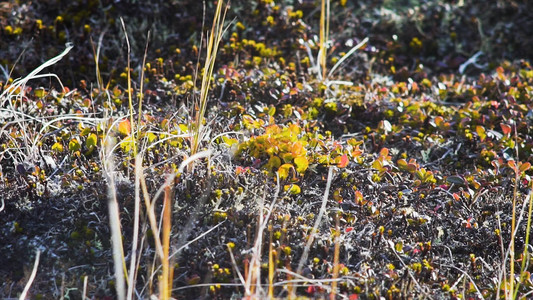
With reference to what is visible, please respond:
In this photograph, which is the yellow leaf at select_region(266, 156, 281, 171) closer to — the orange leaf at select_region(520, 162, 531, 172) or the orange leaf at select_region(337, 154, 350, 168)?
the orange leaf at select_region(337, 154, 350, 168)

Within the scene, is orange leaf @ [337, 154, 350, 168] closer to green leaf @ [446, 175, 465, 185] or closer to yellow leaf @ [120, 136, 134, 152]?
green leaf @ [446, 175, 465, 185]

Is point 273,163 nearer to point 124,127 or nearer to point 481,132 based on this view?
point 124,127

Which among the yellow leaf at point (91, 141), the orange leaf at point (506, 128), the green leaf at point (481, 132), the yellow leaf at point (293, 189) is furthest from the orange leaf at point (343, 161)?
the yellow leaf at point (91, 141)

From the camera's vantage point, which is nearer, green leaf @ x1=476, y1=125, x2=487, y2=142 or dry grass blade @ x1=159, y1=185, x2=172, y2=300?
dry grass blade @ x1=159, y1=185, x2=172, y2=300

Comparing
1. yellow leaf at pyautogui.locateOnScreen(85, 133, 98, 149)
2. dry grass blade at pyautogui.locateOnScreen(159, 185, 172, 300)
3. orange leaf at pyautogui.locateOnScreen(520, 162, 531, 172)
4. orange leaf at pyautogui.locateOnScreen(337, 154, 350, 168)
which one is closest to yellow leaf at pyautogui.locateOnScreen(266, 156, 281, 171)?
orange leaf at pyautogui.locateOnScreen(337, 154, 350, 168)

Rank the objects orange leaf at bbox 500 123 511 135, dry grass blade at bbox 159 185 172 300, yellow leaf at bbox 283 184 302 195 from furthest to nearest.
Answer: orange leaf at bbox 500 123 511 135
yellow leaf at bbox 283 184 302 195
dry grass blade at bbox 159 185 172 300

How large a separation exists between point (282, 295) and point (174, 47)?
243 cm

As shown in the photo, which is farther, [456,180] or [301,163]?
[456,180]

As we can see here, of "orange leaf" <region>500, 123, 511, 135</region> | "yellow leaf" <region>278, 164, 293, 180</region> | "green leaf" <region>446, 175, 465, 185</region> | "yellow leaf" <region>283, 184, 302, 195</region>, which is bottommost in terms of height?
"green leaf" <region>446, 175, 465, 185</region>

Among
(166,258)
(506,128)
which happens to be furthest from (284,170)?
(506,128)

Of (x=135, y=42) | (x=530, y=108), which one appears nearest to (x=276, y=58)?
(x=135, y=42)

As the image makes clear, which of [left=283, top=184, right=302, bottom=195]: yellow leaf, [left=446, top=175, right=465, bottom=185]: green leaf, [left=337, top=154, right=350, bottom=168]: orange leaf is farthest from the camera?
[left=446, top=175, right=465, bottom=185]: green leaf

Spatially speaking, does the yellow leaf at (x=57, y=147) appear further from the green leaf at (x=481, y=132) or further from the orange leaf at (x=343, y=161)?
the green leaf at (x=481, y=132)

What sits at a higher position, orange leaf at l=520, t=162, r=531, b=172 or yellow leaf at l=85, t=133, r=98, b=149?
yellow leaf at l=85, t=133, r=98, b=149
